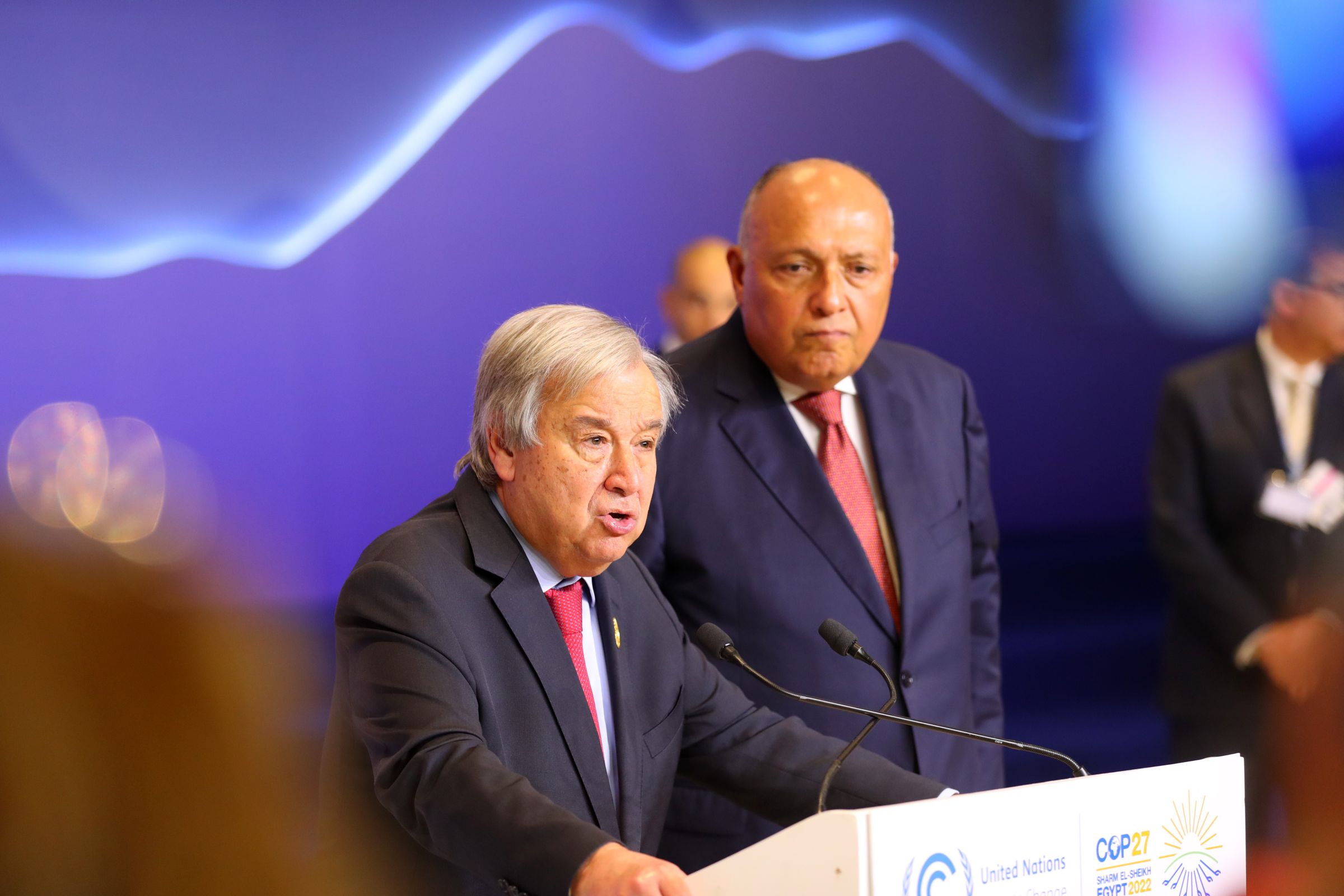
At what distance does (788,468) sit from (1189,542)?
1.73 metres

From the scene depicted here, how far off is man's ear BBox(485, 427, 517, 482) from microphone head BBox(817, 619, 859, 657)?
0.48 meters

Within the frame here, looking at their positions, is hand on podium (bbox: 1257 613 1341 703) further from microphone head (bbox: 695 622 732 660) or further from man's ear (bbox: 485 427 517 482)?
man's ear (bbox: 485 427 517 482)

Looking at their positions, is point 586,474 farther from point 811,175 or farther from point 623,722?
point 811,175

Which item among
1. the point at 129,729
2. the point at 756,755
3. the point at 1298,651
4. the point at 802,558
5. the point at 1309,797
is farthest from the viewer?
the point at 1298,651

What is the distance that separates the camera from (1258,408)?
3693 millimetres

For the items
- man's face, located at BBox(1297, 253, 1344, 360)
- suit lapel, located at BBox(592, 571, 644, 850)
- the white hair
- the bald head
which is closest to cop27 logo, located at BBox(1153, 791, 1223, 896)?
suit lapel, located at BBox(592, 571, 644, 850)

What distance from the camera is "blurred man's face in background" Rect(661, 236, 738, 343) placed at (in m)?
4.47

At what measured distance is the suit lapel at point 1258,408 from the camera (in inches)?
144

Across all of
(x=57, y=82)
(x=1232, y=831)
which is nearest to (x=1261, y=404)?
(x=1232, y=831)

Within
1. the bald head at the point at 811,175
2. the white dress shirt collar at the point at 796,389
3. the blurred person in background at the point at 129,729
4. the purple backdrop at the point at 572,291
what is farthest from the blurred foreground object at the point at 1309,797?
the purple backdrop at the point at 572,291

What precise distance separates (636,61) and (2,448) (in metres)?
4.84

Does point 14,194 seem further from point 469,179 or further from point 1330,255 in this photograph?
point 1330,255

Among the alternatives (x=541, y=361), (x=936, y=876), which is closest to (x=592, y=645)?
(x=541, y=361)

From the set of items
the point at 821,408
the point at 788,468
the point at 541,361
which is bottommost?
the point at 541,361
